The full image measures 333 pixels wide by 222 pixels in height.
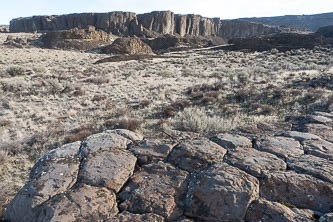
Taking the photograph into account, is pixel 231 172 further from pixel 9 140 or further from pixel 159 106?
pixel 159 106

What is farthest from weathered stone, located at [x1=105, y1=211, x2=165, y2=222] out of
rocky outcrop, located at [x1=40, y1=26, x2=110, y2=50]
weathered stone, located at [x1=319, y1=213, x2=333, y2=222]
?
rocky outcrop, located at [x1=40, y1=26, x2=110, y2=50]

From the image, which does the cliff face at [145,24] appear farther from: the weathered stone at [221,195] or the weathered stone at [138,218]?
the weathered stone at [138,218]

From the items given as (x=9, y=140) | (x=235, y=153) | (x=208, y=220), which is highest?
(x=235, y=153)

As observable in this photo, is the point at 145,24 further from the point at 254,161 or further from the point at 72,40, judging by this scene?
the point at 254,161

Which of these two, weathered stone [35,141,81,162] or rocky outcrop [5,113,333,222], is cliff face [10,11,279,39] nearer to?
weathered stone [35,141,81,162]

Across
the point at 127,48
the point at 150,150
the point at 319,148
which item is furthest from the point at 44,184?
the point at 127,48

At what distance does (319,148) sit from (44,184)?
139 inches

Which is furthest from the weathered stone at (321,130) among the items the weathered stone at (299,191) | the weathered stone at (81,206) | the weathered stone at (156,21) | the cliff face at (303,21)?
the cliff face at (303,21)

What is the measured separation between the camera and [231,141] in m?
3.71

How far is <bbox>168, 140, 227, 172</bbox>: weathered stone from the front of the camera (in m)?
3.05

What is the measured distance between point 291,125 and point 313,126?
363 millimetres

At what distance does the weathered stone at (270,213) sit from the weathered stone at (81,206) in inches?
51.3

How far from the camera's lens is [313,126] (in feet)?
14.4

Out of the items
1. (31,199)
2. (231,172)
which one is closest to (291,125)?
(231,172)
